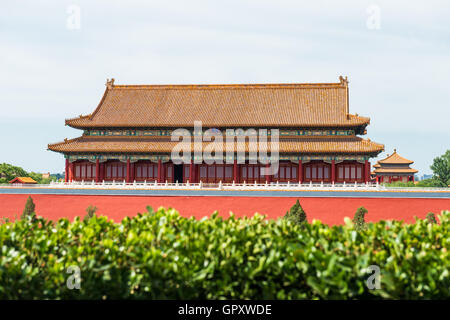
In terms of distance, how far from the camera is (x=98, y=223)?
1073cm

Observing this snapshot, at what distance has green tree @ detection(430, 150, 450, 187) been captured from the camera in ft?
223

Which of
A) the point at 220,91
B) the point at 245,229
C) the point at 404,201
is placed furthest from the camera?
the point at 220,91

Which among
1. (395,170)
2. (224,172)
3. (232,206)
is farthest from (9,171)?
(395,170)

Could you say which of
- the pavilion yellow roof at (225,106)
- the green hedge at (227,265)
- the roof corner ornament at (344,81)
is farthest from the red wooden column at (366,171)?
the green hedge at (227,265)

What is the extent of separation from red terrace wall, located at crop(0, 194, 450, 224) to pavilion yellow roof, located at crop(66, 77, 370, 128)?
25.0 ft

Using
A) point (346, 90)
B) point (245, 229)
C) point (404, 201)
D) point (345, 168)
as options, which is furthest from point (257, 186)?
point (245, 229)

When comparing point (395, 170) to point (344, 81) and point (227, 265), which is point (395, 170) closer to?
point (344, 81)

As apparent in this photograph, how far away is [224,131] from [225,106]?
305 cm

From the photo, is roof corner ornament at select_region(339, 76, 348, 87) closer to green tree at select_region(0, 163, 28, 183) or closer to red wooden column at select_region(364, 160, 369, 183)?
red wooden column at select_region(364, 160, 369, 183)

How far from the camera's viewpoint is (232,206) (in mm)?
32438

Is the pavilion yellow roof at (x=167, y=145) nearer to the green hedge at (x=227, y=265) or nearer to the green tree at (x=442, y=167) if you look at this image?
the green hedge at (x=227, y=265)

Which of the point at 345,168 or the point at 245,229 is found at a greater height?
the point at 345,168
